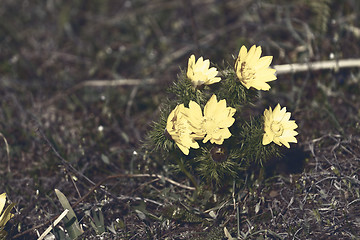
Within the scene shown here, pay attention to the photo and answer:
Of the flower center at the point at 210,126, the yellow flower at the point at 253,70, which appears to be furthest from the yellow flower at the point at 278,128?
the flower center at the point at 210,126

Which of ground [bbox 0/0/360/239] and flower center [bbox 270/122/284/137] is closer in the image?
flower center [bbox 270/122/284/137]

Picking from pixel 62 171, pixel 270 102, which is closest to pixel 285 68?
pixel 270 102

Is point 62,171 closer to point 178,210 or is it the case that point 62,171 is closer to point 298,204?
point 178,210

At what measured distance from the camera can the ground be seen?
2824mm

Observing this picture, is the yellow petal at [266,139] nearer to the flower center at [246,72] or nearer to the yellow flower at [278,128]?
the yellow flower at [278,128]

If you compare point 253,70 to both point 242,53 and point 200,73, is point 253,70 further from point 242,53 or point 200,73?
point 200,73

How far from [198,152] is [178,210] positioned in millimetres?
411

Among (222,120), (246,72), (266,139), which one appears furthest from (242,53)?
(266,139)

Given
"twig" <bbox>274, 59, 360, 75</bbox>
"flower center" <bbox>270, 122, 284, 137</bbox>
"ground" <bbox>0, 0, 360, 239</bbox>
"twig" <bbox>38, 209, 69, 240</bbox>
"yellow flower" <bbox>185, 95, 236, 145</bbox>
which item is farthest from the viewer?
"twig" <bbox>274, 59, 360, 75</bbox>

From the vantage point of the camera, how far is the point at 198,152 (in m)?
2.69

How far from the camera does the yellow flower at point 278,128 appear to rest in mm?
2520

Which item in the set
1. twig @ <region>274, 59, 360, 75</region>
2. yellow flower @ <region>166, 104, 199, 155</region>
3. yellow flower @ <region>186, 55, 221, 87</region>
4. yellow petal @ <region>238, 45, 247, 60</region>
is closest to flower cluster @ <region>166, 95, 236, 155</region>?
yellow flower @ <region>166, 104, 199, 155</region>

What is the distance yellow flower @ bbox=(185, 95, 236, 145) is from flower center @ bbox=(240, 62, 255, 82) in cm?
19

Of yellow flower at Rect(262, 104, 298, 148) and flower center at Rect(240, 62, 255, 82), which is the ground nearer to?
yellow flower at Rect(262, 104, 298, 148)
